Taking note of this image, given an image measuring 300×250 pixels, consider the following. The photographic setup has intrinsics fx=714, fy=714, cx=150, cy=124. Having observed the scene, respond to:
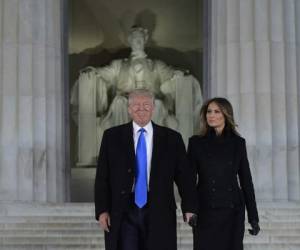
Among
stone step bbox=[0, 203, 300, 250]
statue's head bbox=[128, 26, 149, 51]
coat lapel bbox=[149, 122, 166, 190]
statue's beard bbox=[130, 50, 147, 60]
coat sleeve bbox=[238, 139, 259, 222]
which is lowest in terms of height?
stone step bbox=[0, 203, 300, 250]

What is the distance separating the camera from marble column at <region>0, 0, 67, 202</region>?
34.8 feet

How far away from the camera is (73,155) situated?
12.9m

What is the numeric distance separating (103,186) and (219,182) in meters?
0.93

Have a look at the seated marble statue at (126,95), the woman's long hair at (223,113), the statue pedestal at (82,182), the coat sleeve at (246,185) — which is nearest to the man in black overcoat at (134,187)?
the woman's long hair at (223,113)

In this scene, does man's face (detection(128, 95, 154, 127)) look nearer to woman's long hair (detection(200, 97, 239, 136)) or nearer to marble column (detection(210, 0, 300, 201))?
woman's long hair (detection(200, 97, 239, 136))

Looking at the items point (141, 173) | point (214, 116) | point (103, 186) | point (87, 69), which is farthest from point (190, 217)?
point (87, 69)

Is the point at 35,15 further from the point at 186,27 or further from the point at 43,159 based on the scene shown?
the point at 186,27

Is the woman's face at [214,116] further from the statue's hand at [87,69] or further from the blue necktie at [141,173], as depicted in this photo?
the statue's hand at [87,69]

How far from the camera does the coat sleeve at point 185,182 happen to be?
5.54m

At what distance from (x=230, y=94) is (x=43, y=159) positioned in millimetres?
3008

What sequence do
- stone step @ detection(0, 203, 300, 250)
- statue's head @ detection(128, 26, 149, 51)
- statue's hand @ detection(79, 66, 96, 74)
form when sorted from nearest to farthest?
stone step @ detection(0, 203, 300, 250) → statue's hand @ detection(79, 66, 96, 74) → statue's head @ detection(128, 26, 149, 51)

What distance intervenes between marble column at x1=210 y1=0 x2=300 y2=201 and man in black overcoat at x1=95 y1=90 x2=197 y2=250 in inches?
208

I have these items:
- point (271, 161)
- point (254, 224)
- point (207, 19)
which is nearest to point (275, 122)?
point (271, 161)

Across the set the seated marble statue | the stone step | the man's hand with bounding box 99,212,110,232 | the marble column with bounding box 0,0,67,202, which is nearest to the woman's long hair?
the man's hand with bounding box 99,212,110,232
